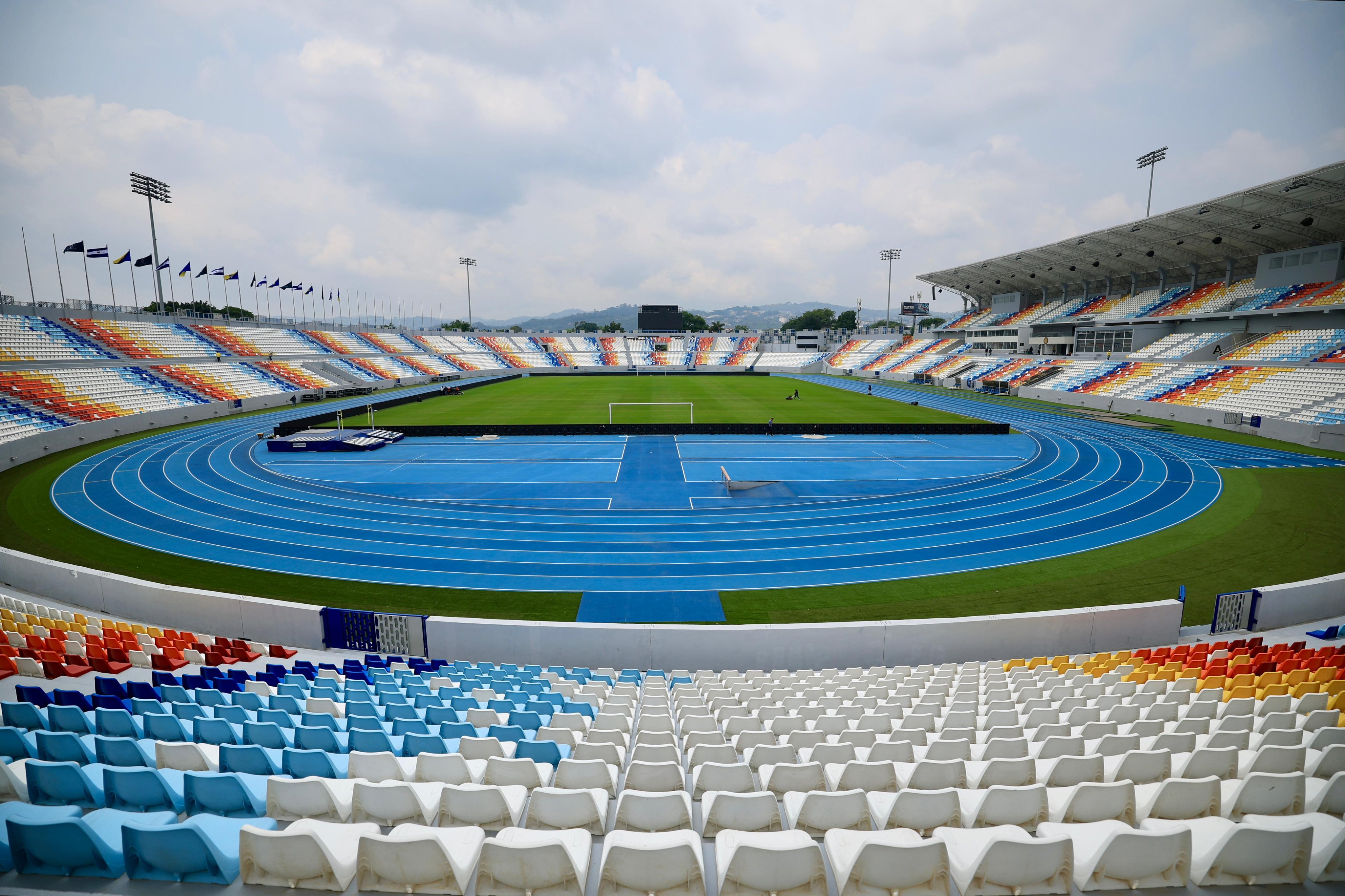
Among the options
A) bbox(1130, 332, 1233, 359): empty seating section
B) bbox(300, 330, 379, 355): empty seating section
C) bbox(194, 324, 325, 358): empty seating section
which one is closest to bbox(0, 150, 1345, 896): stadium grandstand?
bbox(1130, 332, 1233, 359): empty seating section

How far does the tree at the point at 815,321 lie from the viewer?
175m

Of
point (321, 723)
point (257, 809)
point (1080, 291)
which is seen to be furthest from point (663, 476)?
point (1080, 291)

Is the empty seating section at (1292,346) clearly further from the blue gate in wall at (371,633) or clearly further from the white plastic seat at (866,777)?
the blue gate in wall at (371,633)

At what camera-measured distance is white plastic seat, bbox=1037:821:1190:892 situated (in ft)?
9.36

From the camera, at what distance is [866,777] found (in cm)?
442

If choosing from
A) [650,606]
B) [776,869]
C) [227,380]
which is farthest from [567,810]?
[227,380]

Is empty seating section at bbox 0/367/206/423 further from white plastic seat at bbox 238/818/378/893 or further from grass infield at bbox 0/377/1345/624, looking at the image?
white plastic seat at bbox 238/818/378/893

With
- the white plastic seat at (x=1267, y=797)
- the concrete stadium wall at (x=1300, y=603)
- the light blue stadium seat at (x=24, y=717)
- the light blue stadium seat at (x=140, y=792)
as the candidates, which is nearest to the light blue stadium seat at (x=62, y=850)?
the light blue stadium seat at (x=140, y=792)

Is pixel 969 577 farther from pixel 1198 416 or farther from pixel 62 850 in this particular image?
pixel 1198 416

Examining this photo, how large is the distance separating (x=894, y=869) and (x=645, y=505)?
1843cm

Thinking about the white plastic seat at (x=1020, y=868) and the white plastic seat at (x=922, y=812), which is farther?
the white plastic seat at (x=922, y=812)

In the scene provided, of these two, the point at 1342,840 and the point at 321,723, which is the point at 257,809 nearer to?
the point at 321,723

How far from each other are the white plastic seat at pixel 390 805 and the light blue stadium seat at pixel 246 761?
120 cm

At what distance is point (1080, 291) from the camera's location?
6806 cm
